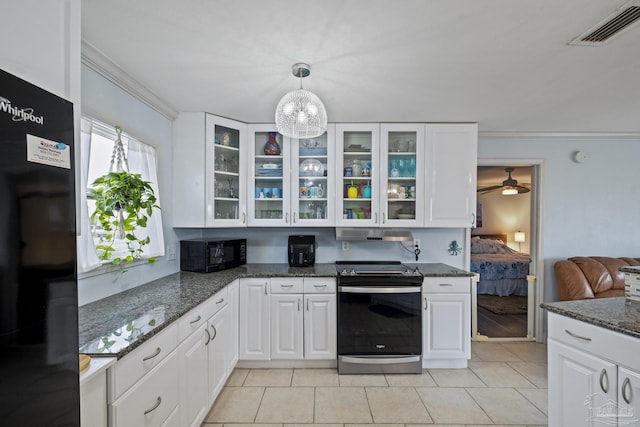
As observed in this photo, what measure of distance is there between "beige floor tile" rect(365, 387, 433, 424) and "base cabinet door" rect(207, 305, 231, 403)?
113 centimetres

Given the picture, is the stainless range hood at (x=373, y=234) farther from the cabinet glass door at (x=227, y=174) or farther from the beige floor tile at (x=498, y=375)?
the beige floor tile at (x=498, y=375)

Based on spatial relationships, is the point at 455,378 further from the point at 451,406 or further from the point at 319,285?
the point at 319,285

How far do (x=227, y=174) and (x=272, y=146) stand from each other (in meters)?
0.54

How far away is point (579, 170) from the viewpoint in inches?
140

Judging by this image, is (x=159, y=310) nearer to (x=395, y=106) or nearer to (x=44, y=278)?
(x=44, y=278)

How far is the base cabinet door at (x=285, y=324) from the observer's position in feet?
9.34

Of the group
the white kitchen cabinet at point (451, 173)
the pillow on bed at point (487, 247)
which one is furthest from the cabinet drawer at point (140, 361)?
the pillow on bed at point (487, 247)

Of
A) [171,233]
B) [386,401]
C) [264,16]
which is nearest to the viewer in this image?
[264,16]

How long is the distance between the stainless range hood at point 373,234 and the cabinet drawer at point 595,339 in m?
1.53

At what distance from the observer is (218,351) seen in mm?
2283

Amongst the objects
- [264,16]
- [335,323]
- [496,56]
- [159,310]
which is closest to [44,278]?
[159,310]

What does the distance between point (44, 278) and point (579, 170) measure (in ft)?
15.2

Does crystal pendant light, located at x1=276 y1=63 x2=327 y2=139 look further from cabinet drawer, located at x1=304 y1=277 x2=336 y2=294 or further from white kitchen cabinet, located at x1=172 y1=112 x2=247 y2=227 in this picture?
cabinet drawer, located at x1=304 y1=277 x2=336 y2=294

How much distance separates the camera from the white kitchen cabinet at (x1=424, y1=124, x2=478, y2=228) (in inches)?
122
